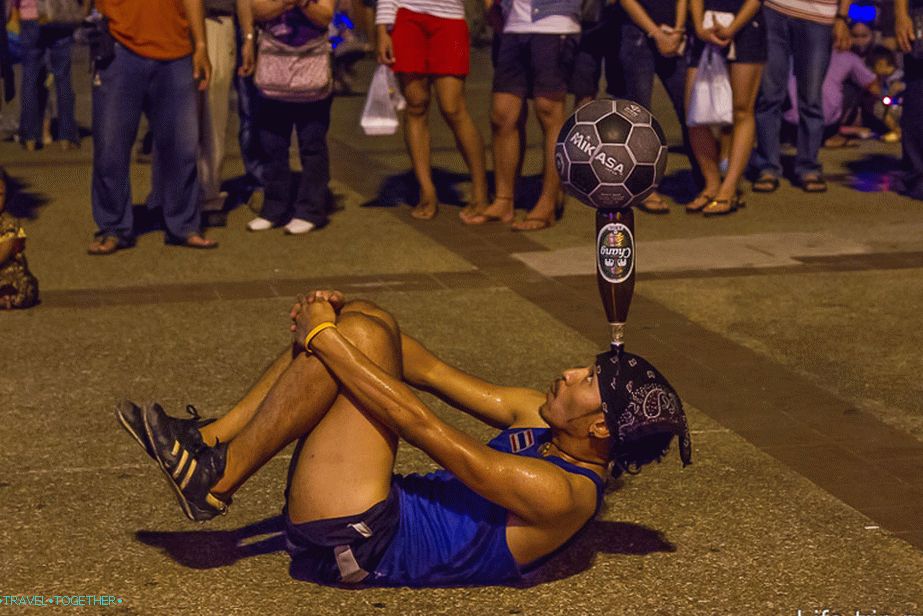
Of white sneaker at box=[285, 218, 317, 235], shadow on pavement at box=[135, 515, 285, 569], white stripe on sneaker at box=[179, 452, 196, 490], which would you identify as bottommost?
white sneaker at box=[285, 218, 317, 235]

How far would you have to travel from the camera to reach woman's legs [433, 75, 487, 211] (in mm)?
9766

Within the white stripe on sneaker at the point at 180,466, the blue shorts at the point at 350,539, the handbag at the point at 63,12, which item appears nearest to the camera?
the blue shorts at the point at 350,539

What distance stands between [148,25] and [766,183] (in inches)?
170

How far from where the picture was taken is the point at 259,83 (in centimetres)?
947

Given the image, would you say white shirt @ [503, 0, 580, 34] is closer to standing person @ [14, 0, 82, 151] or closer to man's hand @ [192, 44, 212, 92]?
man's hand @ [192, 44, 212, 92]

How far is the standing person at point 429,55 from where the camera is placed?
968 centimetres

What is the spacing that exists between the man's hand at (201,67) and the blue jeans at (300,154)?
1.58 ft

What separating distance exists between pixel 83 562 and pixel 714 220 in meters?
6.17

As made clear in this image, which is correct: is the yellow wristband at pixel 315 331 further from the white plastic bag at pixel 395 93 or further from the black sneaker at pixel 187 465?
the white plastic bag at pixel 395 93

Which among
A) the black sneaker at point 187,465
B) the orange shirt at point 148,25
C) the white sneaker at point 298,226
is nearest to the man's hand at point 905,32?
the white sneaker at point 298,226

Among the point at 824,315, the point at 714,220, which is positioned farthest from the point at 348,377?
the point at 714,220

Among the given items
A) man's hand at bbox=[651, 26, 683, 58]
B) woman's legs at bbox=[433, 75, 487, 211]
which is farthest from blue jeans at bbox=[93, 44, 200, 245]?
man's hand at bbox=[651, 26, 683, 58]

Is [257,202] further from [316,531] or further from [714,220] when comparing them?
[316,531]
